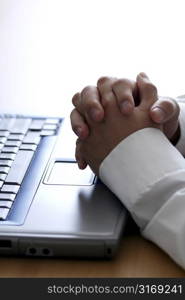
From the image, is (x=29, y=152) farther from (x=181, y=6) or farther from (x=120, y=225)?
(x=181, y=6)

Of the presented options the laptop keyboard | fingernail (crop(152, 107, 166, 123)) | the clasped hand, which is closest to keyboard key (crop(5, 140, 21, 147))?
the laptop keyboard

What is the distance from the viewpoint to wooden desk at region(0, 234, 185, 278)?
25.9 inches

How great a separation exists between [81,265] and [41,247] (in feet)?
0.15

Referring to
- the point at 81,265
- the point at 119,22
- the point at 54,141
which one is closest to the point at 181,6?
the point at 119,22

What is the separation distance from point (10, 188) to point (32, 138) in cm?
15

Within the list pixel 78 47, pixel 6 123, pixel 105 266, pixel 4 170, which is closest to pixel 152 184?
pixel 105 266

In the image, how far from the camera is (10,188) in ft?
2.50

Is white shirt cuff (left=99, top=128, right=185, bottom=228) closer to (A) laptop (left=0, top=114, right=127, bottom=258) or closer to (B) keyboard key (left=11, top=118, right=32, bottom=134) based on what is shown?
(A) laptop (left=0, top=114, right=127, bottom=258)

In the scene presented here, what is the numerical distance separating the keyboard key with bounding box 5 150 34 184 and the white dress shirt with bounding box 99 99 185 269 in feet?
0.35

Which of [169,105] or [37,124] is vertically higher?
[169,105]

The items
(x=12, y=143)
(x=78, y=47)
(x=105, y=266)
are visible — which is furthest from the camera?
(x=78, y=47)

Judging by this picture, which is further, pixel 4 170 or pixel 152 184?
pixel 4 170

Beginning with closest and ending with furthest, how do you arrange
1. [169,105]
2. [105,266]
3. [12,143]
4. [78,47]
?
[105,266]
[169,105]
[12,143]
[78,47]

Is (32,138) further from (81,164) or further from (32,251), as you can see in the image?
(32,251)
